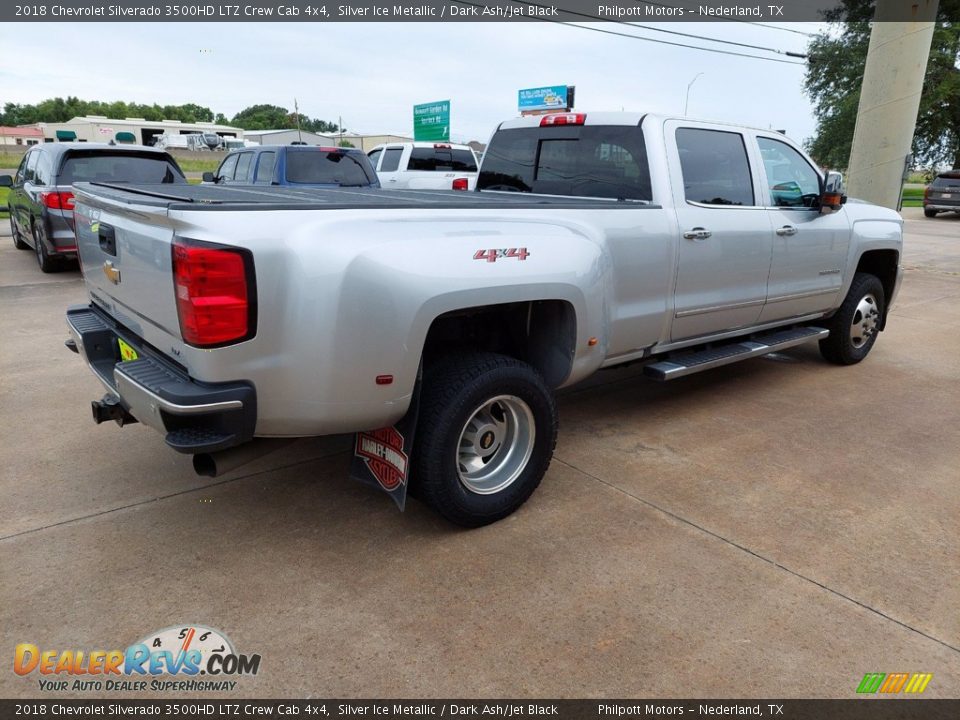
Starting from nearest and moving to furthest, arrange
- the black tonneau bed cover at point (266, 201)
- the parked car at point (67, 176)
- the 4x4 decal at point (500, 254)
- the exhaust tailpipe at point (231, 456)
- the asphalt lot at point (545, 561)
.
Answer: the asphalt lot at point (545, 561) < the black tonneau bed cover at point (266, 201) < the exhaust tailpipe at point (231, 456) < the 4x4 decal at point (500, 254) < the parked car at point (67, 176)

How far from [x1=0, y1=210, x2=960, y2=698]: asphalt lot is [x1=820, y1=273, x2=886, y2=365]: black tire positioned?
1.23m

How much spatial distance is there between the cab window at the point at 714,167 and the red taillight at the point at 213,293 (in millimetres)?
2795

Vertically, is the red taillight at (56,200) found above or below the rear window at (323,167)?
below

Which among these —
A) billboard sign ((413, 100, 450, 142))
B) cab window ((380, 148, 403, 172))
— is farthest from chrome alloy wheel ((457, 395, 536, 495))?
billboard sign ((413, 100, 450, 142))

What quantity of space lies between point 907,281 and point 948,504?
29.7 ft

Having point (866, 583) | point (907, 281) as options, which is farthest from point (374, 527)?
point (907, 281)

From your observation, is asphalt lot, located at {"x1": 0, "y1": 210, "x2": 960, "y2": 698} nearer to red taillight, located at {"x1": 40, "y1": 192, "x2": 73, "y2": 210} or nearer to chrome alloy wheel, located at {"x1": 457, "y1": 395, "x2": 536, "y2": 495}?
chrome alloy wheel, located at {"x1": 457, "y1": 395, "x2": 536, "y2": 495}

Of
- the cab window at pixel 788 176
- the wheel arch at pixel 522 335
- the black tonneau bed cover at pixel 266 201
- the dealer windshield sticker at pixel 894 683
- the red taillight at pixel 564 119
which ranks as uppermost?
the red taillight at pixel 564 119

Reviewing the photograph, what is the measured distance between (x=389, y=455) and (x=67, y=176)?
8.10m

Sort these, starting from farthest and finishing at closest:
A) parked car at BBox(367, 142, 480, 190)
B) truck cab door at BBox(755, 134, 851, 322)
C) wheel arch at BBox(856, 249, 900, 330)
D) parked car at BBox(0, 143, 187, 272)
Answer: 1. parked car at BBox(367, 142, 480, 190)
2. parked car at BBox(0, 143, 187, 272)
3. wheel arch at BBox(856, 249, 900, 330)
4. truck cab door at BBox(755, 134, 851, 322)

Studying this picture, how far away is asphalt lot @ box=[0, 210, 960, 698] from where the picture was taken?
2461mm

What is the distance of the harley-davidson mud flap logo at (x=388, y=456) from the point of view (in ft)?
9.86
